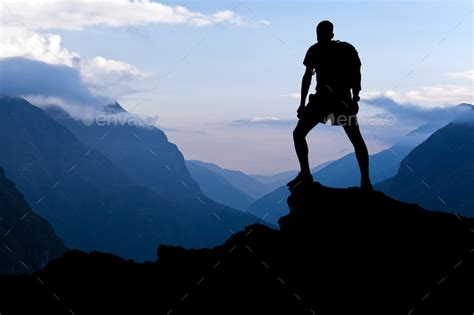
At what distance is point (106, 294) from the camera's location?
14320 mm

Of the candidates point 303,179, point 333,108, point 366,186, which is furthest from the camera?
point 303,179

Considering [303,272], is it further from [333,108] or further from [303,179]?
[333,108]

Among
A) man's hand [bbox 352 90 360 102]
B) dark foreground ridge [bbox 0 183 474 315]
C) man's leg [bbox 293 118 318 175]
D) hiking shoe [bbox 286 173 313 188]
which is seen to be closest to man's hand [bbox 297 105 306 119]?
man's leg [bbox 293 118 318 175]

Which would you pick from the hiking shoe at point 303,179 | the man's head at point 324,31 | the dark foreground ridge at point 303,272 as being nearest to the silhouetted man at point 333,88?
the man's head at point 324,31

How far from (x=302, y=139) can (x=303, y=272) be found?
12.0 ft

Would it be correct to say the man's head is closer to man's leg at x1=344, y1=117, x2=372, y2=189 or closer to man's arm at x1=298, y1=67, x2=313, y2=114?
man's arm at x1=298, y1=67, x2=313, y2=114

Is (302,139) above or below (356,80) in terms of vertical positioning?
below

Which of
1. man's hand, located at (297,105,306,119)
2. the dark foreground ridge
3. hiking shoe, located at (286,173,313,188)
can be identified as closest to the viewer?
the dark foreground ridge

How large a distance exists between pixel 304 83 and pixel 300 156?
196 cm

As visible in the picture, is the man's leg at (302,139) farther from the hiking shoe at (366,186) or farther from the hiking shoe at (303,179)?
the hiking shoe at (366,186)

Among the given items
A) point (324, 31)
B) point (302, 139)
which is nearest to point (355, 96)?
point (302, 139)

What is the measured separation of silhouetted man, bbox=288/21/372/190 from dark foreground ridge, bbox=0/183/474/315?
1694 millimetres

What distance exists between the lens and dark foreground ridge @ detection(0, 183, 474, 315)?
12.0 m

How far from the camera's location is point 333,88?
1428 centimetres
